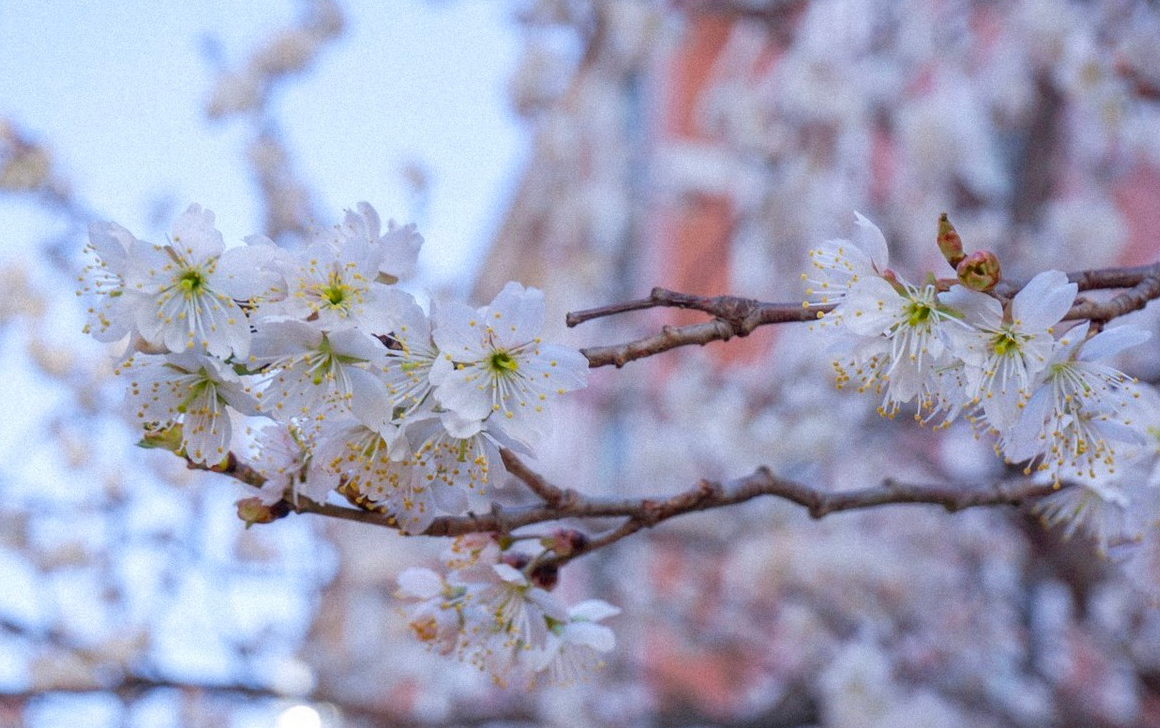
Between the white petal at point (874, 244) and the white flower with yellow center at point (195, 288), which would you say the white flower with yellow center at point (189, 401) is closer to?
the white flower with yellow center at point (195, 288)

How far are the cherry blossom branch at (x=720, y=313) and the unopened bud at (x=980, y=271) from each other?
0.17ft

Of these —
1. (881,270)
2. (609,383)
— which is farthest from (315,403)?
(609,383)

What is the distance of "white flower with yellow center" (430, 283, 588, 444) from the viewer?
1016mm

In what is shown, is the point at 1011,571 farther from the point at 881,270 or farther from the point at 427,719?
the point at 881,270

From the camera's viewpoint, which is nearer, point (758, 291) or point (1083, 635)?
point (1083, 635)

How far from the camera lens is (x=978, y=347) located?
104 cm

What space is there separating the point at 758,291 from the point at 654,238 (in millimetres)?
2846

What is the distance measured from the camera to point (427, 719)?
10.7 ft

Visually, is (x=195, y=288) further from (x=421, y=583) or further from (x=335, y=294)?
(x=421, y=583)

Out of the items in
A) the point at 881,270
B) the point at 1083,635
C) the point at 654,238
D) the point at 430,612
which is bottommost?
the point at 430,612

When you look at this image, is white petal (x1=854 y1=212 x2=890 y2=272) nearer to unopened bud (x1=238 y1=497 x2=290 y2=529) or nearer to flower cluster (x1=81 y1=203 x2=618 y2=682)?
flower cluster (x1=81 y1=203 x2=618 y2=682)

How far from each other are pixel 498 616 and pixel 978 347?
23.8 inches

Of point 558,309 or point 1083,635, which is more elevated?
point 558,309

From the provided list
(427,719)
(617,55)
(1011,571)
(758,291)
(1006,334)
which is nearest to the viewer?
(1006,334)
